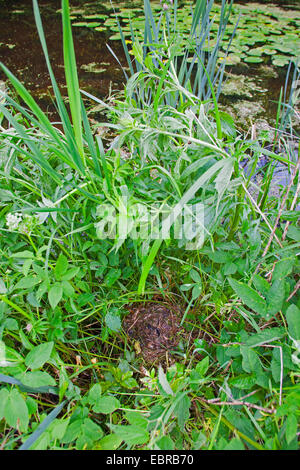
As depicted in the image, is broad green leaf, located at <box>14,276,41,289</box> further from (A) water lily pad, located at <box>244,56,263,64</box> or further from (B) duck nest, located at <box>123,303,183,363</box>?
(A) water lily pad, located at <box>244,56,263,64</box>

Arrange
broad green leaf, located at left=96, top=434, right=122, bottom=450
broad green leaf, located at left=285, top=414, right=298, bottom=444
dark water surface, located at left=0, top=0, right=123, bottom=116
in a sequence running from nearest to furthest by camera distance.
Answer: broad green leaf, located at left=285, top=414, right=298, bottom=444
broad green leaf, located at left=96, top=434, right=122, bottom=450
dark water surface, located at left=0, top=0, right=123, bottom=116

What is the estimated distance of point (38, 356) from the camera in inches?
26.9

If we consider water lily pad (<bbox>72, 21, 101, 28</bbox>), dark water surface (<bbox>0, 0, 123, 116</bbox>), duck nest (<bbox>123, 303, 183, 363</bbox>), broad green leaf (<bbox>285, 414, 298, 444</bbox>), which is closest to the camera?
broad green leaf (<bbox>285, 414, 298, 444</bbox>)

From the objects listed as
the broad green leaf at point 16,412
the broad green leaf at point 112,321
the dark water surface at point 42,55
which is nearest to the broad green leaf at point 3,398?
the broad green leaf at point 16,412

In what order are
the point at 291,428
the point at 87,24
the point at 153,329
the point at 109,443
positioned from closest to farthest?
the point at 291,428, the point at 109,443, the point at 153,329, the point at 87,24

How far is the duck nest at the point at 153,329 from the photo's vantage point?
0.94 m

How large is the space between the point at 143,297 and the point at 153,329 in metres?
0.10

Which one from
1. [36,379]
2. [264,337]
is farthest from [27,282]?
[264,337]

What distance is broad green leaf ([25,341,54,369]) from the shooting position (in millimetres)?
670

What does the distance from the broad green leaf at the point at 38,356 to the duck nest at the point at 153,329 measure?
0.31 m

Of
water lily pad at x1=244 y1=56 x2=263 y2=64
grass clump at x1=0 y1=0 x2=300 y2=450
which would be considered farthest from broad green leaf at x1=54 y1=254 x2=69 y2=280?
water lily pad at x1=244 y1=56 x2=263 y2=64

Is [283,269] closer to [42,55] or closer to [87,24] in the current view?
[42,55]

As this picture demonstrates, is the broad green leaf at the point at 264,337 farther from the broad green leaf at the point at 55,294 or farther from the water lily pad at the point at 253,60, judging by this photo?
the water lily pad at the point at 253,60
